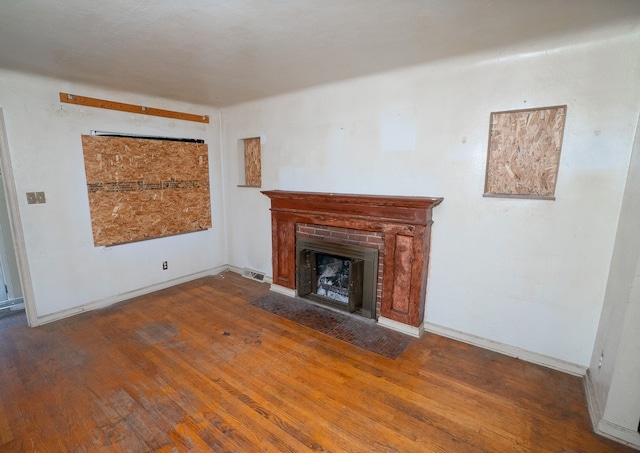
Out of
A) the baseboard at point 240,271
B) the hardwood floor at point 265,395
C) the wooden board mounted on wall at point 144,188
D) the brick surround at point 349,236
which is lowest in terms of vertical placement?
the hardwood floor at point 265,395

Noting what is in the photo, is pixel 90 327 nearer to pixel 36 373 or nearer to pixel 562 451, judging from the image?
pixel 36 373

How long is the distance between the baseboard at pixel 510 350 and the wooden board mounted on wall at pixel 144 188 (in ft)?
11.7

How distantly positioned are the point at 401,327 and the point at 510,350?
947mm

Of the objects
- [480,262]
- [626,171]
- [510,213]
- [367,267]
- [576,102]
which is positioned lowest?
[367,267]

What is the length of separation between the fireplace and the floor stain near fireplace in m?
0.13

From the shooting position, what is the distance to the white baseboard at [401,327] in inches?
116

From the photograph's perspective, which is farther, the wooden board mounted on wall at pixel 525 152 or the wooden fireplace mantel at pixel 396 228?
the wooden fireplace mantel at pixel 396 228

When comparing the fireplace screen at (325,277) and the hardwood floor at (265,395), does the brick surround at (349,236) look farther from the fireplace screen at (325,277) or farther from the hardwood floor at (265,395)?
the hardwood floor at (265,395)

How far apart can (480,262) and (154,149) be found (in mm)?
4079

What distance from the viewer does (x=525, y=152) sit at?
245 cm

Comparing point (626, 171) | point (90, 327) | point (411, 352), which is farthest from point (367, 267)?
point (90, 327)

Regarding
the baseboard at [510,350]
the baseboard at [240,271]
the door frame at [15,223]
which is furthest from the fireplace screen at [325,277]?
the door frame at [15,223]

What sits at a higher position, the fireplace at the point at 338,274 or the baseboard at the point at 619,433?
the fireplace at the point at 338,274

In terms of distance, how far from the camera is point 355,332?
303 centimetres
